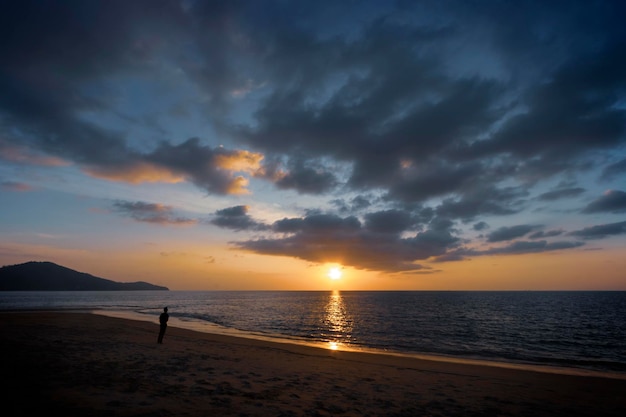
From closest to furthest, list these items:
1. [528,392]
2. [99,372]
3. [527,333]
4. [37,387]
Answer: [37,387]
[99,372]
[528,392]
[527,333]

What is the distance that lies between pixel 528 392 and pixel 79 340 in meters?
28.2

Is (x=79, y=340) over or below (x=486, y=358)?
over

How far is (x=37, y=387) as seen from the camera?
10336mm

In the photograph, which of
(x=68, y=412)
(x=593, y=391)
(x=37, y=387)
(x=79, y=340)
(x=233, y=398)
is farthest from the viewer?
(x=79, y=340)

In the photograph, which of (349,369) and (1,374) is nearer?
(1,374)

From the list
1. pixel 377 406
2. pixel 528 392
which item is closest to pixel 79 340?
pixel 377 406

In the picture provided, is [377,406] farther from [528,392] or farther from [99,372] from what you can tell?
[99,372]

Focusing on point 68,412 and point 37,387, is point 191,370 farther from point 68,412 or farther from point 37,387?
point 68,412

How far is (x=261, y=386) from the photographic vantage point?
512 inches

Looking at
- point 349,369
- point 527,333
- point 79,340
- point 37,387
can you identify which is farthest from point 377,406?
point 527,333

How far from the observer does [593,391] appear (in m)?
16.0

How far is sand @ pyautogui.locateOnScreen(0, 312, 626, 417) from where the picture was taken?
32.3 ft

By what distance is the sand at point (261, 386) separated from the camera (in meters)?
9.84

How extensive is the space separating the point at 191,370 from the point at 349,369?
28.0 ft
